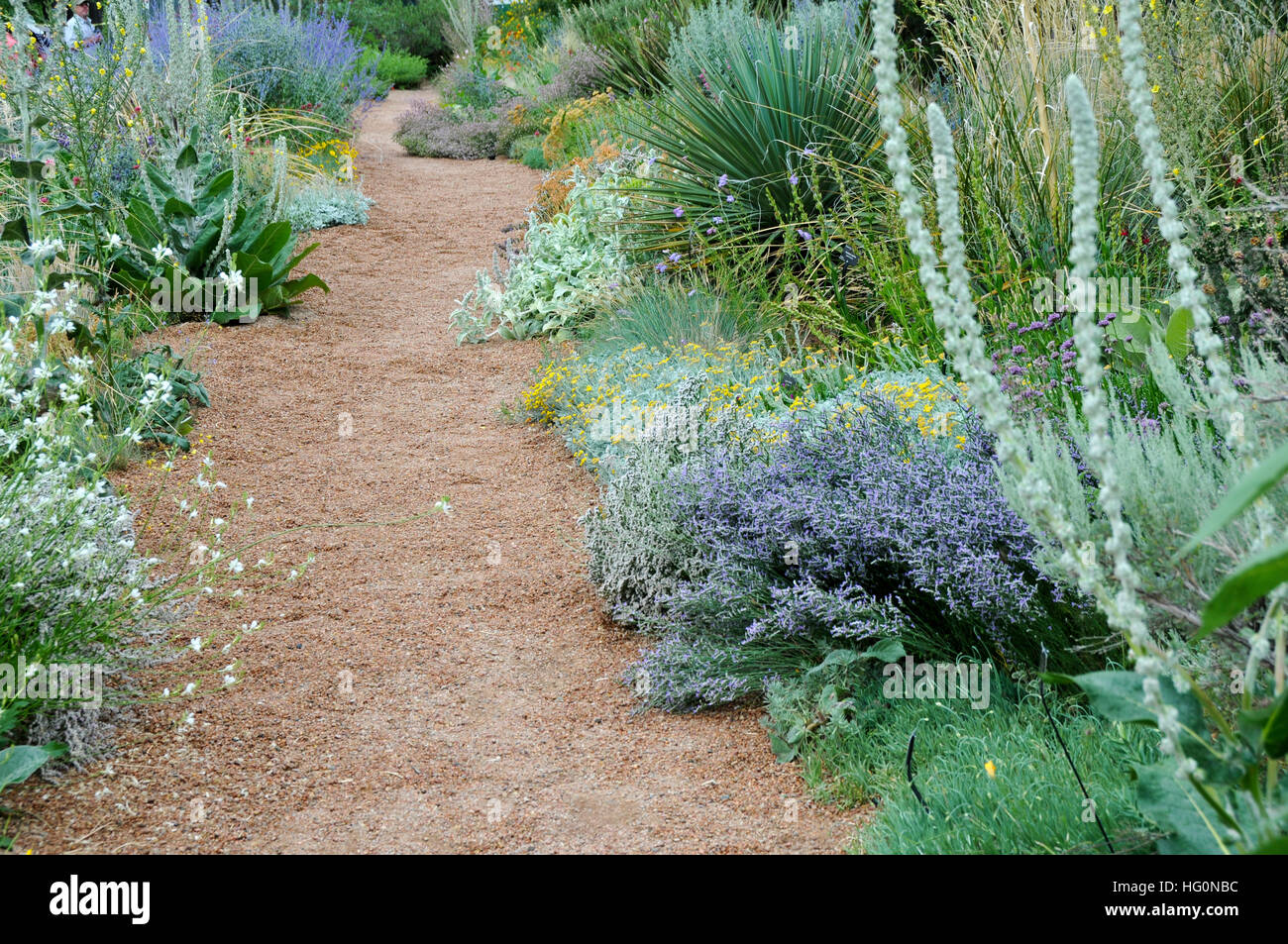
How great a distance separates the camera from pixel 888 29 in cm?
134

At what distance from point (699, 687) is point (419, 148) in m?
12.4

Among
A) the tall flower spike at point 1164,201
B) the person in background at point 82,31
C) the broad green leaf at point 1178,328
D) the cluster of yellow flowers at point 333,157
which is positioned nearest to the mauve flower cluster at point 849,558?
the broad green leaf at point 1178,328

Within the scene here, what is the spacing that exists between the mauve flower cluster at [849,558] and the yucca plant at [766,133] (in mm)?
3032

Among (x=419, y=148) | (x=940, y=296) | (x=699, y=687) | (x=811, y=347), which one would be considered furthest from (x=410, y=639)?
(x=419, y=148)

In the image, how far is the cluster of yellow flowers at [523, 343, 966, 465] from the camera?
386 centimetres

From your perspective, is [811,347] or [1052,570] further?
[811,347]

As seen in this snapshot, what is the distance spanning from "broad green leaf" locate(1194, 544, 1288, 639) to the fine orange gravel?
159cm

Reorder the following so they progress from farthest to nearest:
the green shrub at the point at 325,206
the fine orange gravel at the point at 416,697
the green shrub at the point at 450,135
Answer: the green shrub at the point at 450,135 < the green shrub at the point at 325,206 < the fine orange gravel at the point at 416,697

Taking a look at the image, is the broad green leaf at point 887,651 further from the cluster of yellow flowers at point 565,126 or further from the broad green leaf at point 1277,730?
the cluster of yellow flowers at point 565,126

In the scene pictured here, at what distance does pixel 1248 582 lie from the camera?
3.22 ft

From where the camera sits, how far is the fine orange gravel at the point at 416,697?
260 cm

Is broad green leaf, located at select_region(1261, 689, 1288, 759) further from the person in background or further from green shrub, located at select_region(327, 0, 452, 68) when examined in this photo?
green shrub, located at select_region(327, 0, 452, 68)

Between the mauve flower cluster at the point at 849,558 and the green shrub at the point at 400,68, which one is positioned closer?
the mauve flower cluster at the point at 849,558

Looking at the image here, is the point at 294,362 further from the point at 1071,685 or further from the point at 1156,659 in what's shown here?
the point at 1156,659
